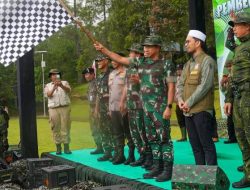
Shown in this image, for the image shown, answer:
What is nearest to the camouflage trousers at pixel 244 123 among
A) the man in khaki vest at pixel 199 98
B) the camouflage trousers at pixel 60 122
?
the man in khaki vest at pixel 199 98

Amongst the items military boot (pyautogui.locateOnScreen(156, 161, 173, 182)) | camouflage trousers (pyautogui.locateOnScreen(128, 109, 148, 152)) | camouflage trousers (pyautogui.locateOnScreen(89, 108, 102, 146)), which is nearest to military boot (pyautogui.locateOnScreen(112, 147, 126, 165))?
camouflage trousers (pyautogui.locateOnScreen(128, 109, 148, 152))

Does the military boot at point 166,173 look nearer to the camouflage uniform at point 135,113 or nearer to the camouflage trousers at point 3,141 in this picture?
the camouflage uniform at point 135,113

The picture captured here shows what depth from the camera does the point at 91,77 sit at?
7.55 metres

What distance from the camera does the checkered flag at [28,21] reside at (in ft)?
16.4

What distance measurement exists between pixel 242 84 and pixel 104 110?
314cm

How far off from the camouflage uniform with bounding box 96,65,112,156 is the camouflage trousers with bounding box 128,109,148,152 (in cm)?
97

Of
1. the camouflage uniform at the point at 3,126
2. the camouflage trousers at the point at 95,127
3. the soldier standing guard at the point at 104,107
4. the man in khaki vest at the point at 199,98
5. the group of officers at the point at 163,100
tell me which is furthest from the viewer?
the camouflage uniform at the point at 3,126

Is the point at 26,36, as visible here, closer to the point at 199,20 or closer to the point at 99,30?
the point at 199,20

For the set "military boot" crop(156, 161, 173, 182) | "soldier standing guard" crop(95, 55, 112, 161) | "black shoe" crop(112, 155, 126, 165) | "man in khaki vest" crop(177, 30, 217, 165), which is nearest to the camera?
"man in khaki vest" crop(177, 30, 217, 165)

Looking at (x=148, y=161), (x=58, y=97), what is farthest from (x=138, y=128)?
(x=58, y=97)

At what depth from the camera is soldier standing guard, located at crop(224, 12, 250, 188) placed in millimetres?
4141

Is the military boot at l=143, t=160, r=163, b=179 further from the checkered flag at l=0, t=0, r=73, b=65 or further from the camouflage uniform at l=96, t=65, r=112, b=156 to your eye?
the checkered flag at l=0, t=0, r=73, b=65

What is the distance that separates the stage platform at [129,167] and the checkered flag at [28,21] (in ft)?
6.42

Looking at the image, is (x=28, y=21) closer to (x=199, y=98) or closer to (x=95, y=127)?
(x=199, y=98)
